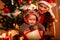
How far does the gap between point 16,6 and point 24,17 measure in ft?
0.31

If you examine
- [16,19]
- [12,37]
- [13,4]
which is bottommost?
[12,37]

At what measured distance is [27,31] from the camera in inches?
43.1

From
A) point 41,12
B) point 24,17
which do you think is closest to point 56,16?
point 41,12

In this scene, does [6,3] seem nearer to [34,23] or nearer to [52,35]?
[34,23]

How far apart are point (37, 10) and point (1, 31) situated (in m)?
0.28

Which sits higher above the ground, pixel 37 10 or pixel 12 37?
pixel 37 10

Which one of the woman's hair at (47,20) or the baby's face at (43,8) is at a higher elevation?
the baby's face at (43,8)

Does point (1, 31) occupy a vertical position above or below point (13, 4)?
below

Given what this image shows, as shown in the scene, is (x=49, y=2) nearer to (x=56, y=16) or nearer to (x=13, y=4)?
(x=56, y=16)

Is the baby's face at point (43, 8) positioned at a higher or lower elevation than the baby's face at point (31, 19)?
higher

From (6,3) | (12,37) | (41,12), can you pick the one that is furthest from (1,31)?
(41,12)

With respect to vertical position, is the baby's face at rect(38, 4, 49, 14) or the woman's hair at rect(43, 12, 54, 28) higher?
the baby's face at rect(38, 4, 49, 14)

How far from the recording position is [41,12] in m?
1.10

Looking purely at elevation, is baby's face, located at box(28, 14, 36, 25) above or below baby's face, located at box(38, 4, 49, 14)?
below
